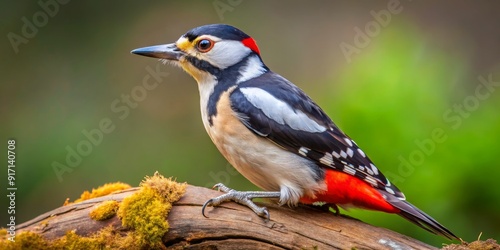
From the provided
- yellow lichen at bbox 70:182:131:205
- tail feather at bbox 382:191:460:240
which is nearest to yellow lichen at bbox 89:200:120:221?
yellow lichen at bbox 70:182:131:205

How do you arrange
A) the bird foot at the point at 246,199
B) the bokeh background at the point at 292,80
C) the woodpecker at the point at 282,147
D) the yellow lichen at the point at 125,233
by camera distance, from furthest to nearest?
1. the bokeh background at the point at 292,80
2. the woodpecker at the point at 282,147
3. the bird foot at the point at 246,199
4. the yellow lichen at the point at 125,233

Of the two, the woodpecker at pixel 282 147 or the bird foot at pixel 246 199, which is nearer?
the bird foot at pixel 246 199

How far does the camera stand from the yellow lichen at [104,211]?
309 cm

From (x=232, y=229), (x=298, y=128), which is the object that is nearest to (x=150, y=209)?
(x=232, y=229)

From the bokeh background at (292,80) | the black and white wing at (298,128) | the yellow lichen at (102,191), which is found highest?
the bokeh background at (292,80)

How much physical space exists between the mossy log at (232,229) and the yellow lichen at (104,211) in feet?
0.08

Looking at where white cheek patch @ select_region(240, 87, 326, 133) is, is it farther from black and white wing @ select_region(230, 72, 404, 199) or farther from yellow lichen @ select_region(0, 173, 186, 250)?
yellow lichen @ select_region(0, 173, 186, 250)

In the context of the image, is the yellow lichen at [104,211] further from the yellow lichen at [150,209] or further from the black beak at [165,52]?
the black beak at [165,52]

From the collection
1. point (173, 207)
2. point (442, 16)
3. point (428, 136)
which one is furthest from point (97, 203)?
point (442, 16)

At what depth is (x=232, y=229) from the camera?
10.2 ft

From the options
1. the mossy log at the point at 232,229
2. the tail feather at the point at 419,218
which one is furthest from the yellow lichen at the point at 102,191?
the tail feather at the point at 419,218

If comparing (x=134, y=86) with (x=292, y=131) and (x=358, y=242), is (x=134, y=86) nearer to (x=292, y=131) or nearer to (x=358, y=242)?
(x=292, y=131)

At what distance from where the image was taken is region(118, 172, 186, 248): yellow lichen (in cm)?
302

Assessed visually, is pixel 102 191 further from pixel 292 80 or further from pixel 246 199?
pixel 292 80
